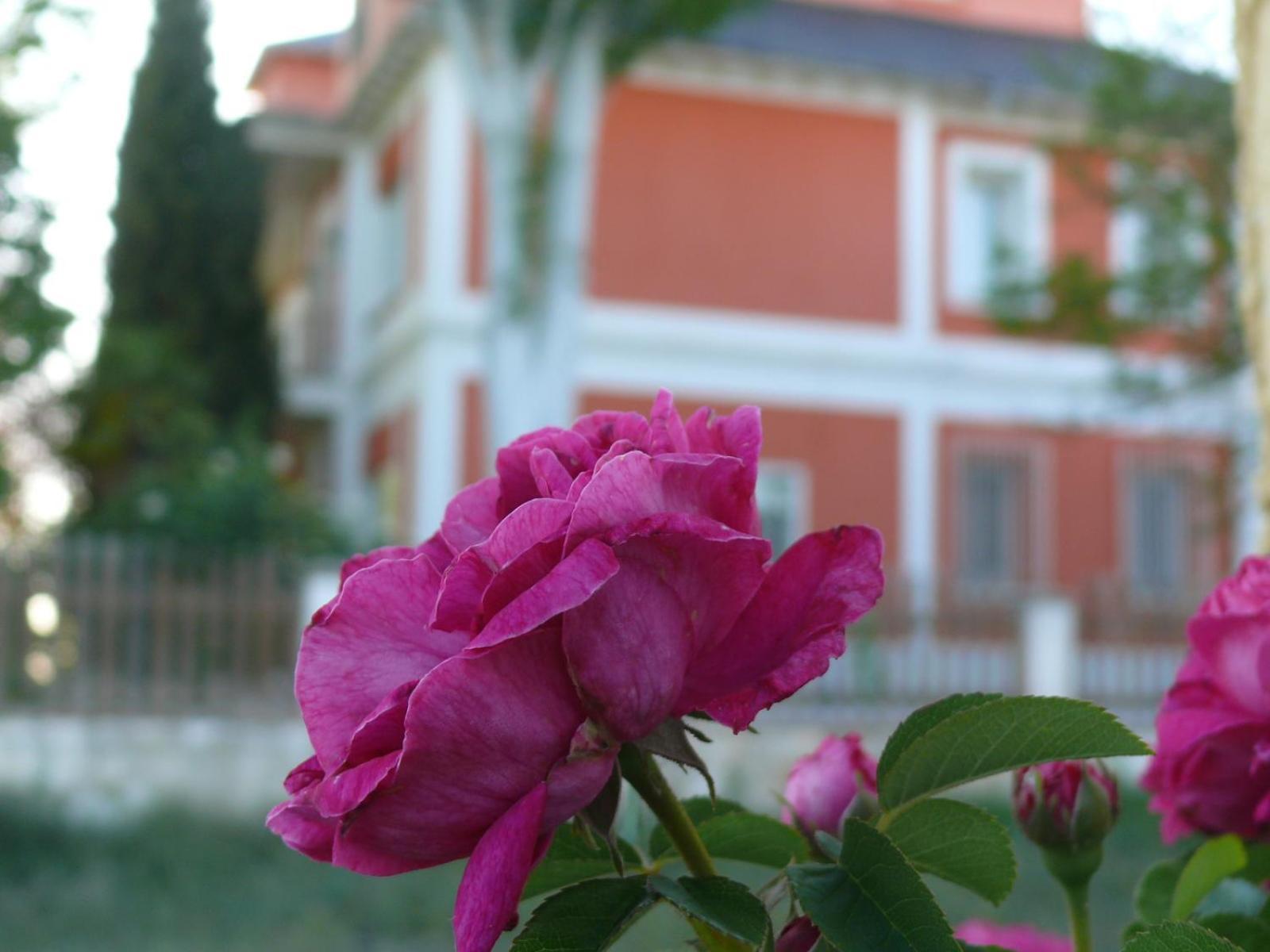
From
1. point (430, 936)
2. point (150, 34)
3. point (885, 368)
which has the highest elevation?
point (150, 34)

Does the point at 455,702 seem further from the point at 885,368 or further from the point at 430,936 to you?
the point at 885,368

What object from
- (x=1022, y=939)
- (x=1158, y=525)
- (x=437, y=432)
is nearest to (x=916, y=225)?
(x=1158, y=525)

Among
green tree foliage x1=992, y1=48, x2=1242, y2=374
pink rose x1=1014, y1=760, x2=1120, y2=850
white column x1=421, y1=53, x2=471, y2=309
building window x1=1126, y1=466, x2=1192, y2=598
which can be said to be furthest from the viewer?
building window x1=1126, y1=466, x2=1192, y2=598

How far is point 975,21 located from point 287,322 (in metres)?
8.90

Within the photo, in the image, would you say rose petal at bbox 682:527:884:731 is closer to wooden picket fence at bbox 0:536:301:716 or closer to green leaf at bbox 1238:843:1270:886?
green leaf at bbox 1238:843:1270:886

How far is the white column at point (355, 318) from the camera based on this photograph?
1670 centimetres

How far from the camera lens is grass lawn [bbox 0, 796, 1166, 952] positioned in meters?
5.88

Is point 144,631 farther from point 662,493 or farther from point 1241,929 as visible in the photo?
point 662,493

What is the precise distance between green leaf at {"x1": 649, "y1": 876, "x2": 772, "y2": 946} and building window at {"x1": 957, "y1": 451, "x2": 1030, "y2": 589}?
15.7 meters

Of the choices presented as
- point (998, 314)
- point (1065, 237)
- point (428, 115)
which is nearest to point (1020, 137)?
point (1065, 237)

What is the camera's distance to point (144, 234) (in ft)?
49.0

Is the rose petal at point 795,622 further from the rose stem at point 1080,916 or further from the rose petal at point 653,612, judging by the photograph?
the rose stem at point 1080,916

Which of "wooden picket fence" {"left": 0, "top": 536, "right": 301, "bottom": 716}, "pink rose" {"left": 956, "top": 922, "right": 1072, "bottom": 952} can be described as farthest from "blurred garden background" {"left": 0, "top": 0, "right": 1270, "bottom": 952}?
"pink rose" {"left": 956, "top": 922, "right": 1072, "bottom": 952}

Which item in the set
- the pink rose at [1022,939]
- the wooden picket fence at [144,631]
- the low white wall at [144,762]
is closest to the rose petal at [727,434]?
the pink rose at [1022,939]
